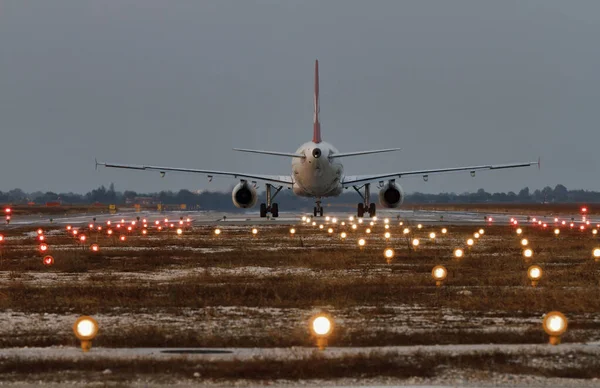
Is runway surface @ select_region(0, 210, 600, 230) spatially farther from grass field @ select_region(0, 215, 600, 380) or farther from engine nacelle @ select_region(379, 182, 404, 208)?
grass field @ select_region(0, 215, 600, 380)

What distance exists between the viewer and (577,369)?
11.0 metres

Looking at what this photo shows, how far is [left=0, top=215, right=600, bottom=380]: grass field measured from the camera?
43.1ft

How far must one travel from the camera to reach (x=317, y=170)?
57906mm

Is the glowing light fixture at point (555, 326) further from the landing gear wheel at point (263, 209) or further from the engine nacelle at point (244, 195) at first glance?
the landing gear wheel at point (263, 209)

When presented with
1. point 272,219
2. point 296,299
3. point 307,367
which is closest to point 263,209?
point 272,219

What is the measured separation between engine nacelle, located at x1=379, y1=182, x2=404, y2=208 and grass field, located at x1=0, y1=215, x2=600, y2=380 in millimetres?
30306

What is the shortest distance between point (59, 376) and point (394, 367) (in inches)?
170

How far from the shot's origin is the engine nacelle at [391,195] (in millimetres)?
64812

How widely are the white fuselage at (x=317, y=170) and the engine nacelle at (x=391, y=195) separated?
4.03 meters

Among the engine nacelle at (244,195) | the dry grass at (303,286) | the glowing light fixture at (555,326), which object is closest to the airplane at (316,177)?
the engine nacelle at (244,195)

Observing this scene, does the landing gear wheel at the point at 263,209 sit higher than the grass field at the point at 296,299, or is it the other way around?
the landing gear wheel at the point at 263,209

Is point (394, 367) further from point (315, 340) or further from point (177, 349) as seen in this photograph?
point (177, 349)

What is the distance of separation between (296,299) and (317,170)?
39773 millimetres

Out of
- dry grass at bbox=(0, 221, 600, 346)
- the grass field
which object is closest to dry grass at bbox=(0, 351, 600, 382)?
the grass field
